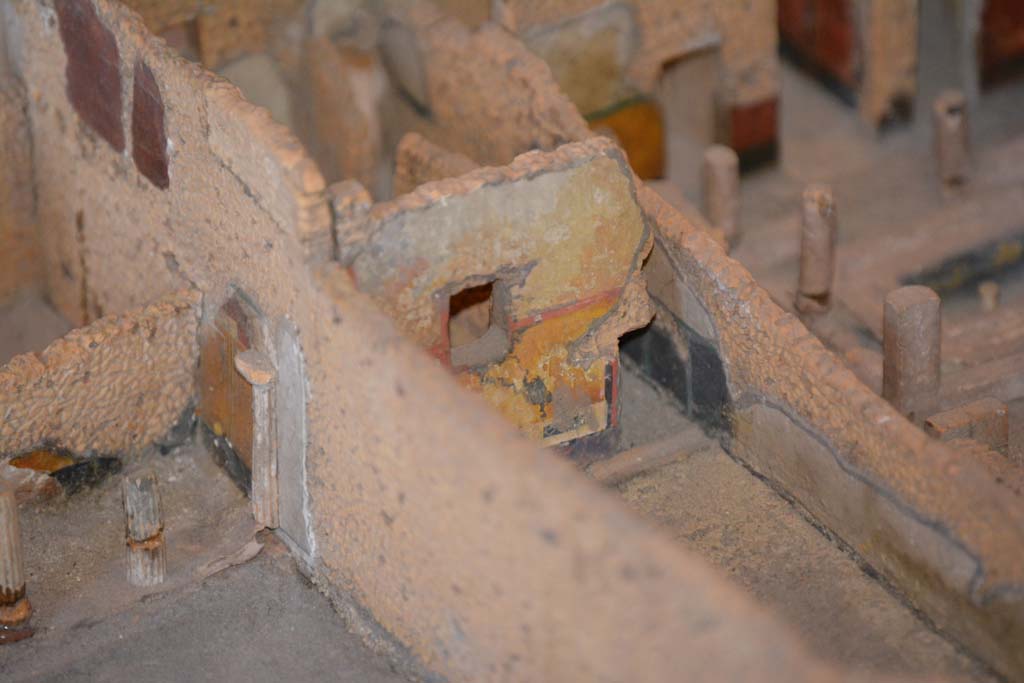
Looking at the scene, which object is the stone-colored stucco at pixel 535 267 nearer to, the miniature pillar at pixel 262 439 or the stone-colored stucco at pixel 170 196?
the stone-colored stucco at pixel 170 196

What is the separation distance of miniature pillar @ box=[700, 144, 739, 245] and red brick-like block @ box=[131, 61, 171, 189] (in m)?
3.96

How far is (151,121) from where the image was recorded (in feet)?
39.8

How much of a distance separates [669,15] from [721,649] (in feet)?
22.3

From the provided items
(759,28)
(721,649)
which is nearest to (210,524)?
(721,649)

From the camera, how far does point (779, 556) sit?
38.4ft

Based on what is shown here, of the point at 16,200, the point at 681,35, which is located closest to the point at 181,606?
the point at 16,200

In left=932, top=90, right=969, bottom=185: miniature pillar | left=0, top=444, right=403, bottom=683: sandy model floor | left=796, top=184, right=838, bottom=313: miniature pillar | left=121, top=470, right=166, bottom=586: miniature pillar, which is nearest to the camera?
left=0, top=444, right=403, bottom=683: sandy model floor

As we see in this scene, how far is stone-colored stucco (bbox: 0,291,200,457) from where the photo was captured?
12.1 meters

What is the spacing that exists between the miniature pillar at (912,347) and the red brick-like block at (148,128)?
3897mm

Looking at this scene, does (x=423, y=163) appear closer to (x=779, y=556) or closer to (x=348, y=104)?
(x=348, y=104)

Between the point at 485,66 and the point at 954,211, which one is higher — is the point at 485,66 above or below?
above

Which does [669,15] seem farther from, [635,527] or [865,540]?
[635,527]

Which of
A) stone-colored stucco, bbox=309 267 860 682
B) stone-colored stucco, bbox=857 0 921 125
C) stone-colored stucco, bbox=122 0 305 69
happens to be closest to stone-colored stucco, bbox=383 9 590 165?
stone-colored stucco, bbox=122 0 305 69

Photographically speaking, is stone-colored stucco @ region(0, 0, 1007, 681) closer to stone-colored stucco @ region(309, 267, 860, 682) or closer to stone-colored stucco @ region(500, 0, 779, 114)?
stone-colored stucco @ region(309, 267, 860, 682)
